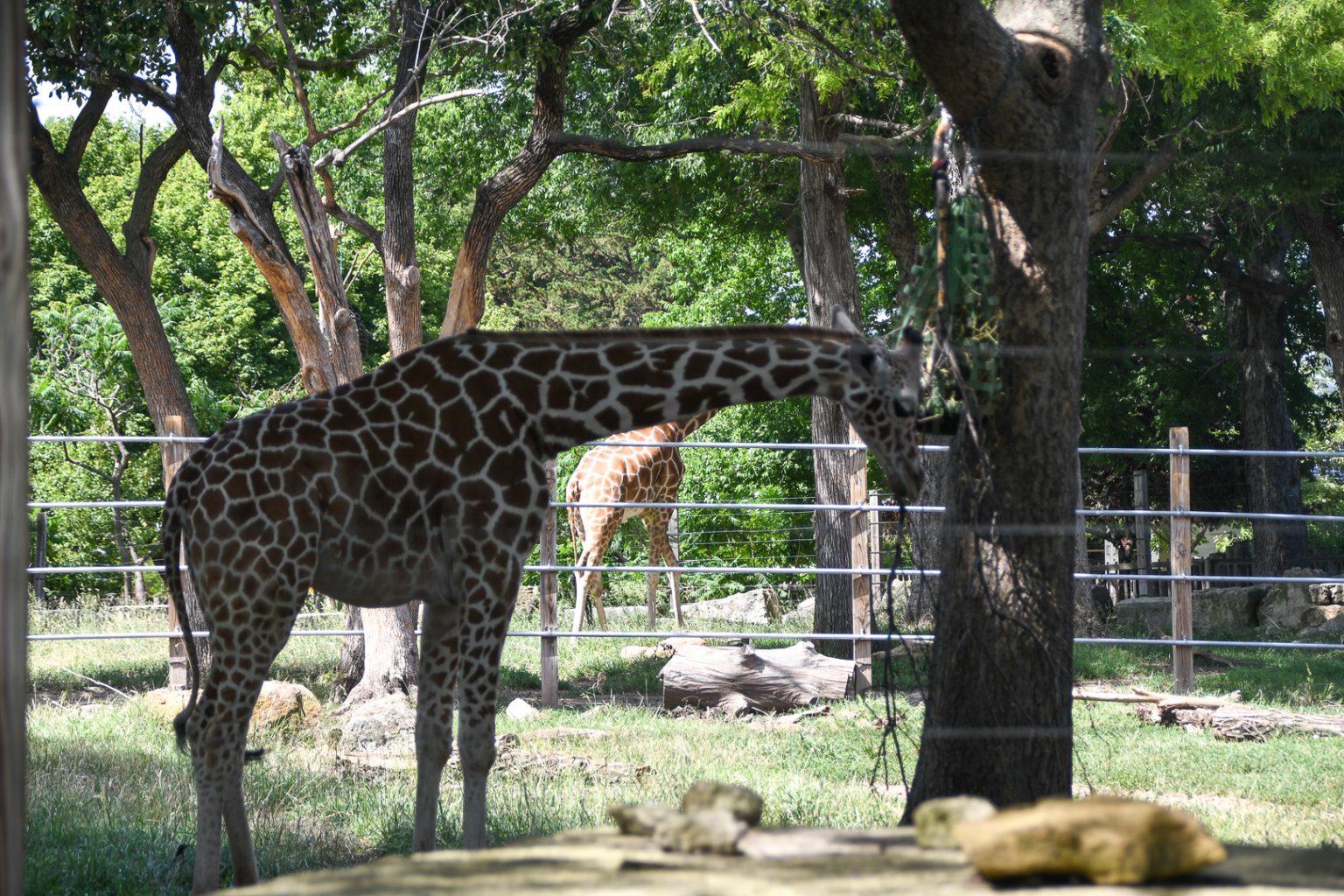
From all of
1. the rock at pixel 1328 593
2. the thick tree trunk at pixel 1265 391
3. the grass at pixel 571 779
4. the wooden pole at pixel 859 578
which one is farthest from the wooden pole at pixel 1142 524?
the wooden pole at pixel 859 578

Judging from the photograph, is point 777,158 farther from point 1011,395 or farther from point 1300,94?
point 1011,395

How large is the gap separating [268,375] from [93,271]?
15.7 metres

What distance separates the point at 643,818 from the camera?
132 inches

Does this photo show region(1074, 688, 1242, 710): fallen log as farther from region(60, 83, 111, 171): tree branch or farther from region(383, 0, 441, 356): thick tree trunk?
region(60, 83, 111, 171): tree branch

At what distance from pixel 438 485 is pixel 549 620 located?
5014 mm

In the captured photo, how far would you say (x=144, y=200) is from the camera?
1287cm

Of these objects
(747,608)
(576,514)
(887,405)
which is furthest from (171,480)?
(747,608)

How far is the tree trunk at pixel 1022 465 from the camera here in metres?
4.96

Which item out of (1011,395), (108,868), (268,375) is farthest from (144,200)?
(268,375)

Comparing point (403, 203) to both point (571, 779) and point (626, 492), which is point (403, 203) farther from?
point (571, 779)

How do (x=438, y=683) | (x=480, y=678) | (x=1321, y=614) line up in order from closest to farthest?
(x=480, y=678)
(x=438, y=683)
(x=1321, y=614)

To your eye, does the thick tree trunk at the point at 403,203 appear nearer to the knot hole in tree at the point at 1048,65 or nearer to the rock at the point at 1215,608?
the knot hole in tree at the point at 1048,65

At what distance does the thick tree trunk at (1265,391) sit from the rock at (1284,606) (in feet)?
5.13

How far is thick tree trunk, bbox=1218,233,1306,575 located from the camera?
1823 centimetres
